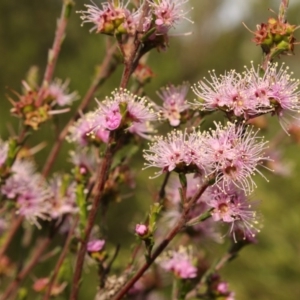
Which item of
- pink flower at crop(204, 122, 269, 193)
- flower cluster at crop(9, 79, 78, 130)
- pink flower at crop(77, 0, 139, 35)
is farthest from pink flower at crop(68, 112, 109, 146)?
pink flower at crop(204, 122, 269, 193)

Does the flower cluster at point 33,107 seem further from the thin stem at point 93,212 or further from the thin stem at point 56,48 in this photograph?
the thin stem at point 93,212

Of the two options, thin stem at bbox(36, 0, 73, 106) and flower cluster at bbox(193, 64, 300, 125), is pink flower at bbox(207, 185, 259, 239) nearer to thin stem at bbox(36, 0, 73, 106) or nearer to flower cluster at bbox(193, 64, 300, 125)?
flower cluster at bbox(193, 64, 300, 125)

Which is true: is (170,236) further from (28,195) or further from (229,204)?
(28,195)

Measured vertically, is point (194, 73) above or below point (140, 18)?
above

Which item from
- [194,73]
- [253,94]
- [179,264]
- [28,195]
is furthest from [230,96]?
[194,73]

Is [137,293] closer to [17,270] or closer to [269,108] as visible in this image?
[17,270]

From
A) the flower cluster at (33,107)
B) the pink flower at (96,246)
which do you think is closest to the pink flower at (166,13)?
the flower cluster at (33,107)
